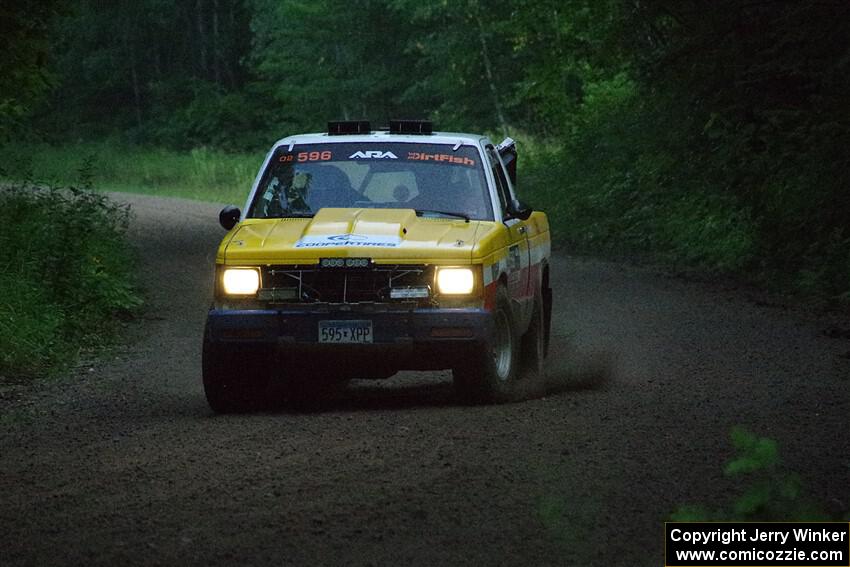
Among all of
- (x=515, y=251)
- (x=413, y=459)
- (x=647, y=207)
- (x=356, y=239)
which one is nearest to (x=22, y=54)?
(x=515, y=251)

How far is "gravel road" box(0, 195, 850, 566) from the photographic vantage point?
671 centimetres

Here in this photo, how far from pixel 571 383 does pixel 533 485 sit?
14.6 feet

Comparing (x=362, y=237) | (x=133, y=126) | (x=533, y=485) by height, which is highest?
(x=362, y=237)

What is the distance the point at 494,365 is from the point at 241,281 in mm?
1669

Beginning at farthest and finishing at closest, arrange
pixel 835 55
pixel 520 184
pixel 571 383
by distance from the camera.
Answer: pixel 520 184 < pixel 835 55 < pixel 571 383

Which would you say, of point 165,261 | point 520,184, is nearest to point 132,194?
point 520,184

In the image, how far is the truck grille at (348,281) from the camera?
10.1 meters

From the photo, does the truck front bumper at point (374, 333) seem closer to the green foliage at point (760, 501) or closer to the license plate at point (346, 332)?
the license plate at point (346, 332)

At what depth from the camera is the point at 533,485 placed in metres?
7.79

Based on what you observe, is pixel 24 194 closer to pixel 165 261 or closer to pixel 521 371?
pixel 165 261

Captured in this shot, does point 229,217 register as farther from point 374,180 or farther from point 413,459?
point 413,459

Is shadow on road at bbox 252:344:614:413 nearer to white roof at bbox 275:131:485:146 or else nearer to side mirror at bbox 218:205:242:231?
side mirror at bbox 218:205:242:231

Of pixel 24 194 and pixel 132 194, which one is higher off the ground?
pixel 24 194

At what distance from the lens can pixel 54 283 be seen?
643 inches
